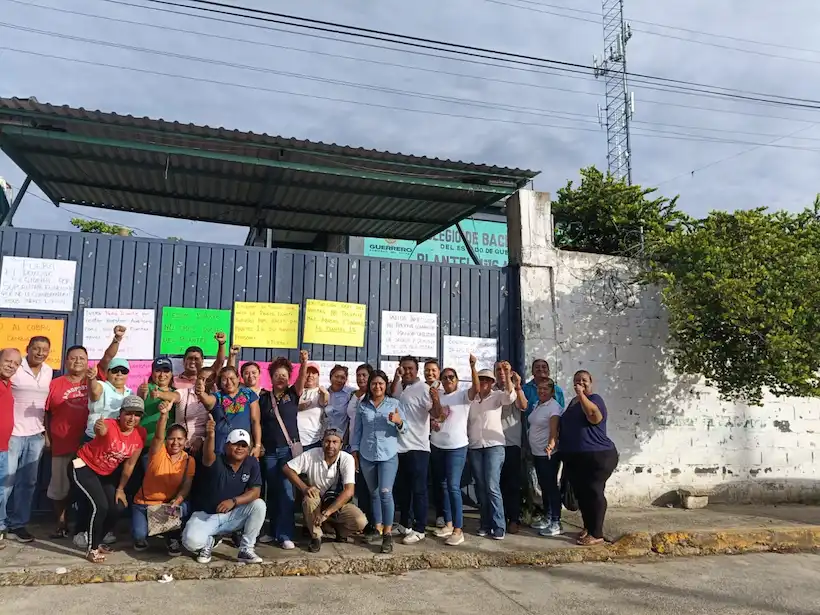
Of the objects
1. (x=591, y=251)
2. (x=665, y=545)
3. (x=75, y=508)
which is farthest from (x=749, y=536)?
(x=75, y=508)

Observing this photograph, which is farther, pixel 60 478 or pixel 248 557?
pixel 60 478

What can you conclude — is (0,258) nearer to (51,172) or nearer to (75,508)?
(51,172)

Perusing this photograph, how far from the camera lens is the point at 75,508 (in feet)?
17.8

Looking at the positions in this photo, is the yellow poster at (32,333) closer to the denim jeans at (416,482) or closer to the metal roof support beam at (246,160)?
the metal roof support beam at (246,160)

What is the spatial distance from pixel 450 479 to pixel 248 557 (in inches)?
76.4

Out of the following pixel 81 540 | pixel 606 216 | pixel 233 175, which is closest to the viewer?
pixel 81 540

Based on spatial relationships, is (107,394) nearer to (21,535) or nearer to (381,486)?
(21,535)

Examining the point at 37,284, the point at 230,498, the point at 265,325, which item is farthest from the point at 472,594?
the point at 37,284

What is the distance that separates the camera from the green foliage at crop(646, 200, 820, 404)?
22.7ft

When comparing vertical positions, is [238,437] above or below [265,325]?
below

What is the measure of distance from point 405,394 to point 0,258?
4155 millimetres

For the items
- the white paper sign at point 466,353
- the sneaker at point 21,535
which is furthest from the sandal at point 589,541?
the sneaker at point 21,535

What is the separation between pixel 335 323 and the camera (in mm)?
7332

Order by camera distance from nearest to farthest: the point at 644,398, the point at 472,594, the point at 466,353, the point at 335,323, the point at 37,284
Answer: the point at 472,594 < the point at 37,284 < the point at 335,323 < the point at 466,353 < the point at 644,398
